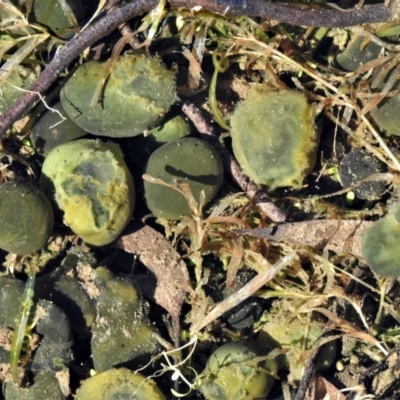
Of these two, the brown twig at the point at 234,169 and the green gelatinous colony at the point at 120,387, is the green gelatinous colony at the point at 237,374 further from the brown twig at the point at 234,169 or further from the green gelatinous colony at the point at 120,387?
the brown twig at the point at 234,169

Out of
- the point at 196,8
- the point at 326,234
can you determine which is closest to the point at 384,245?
the point at 326,234

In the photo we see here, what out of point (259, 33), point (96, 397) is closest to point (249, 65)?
point (259, 33)

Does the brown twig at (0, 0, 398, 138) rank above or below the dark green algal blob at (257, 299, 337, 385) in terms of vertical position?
above

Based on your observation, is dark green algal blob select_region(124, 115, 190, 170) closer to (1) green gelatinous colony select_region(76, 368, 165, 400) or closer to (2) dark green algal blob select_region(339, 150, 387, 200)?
(2) dark green algal blob select_region(339, 150, 387, 200)

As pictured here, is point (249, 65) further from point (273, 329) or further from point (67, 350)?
A: point (67, 350)

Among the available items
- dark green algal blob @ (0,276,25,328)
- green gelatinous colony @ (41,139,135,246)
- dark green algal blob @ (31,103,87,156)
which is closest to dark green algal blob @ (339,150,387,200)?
green gelatinous colony @ (41,139,135,246)

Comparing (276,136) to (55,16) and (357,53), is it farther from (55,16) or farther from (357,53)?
(55,16)
